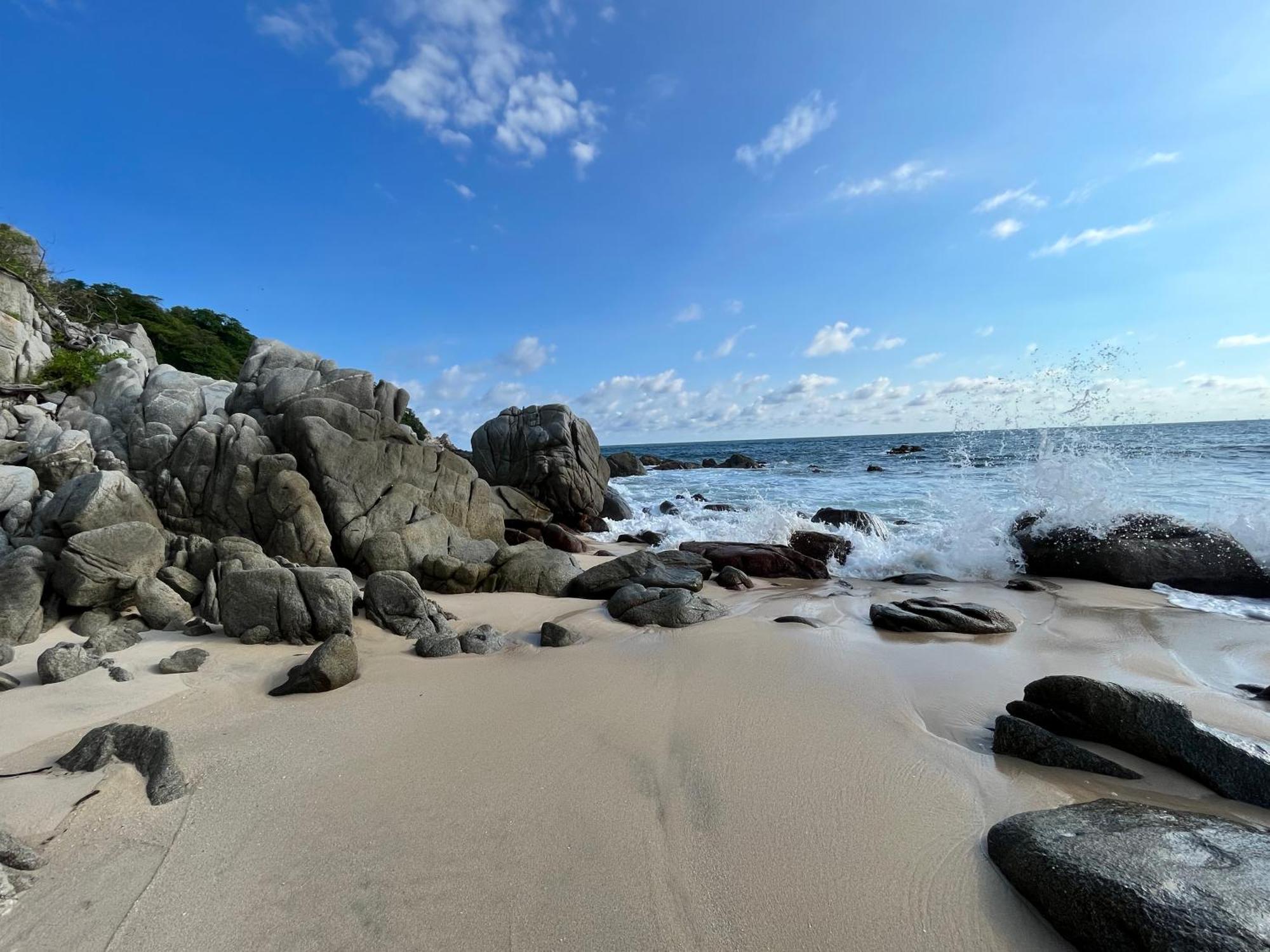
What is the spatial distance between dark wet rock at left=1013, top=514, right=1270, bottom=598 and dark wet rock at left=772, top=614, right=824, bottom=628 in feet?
20.7

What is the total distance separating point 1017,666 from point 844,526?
8.46 metres

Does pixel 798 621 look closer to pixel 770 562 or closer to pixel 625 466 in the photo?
pixel 770 562

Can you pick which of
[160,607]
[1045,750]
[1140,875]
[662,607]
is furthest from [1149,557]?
[160,607]

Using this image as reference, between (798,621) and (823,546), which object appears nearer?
(798,621)

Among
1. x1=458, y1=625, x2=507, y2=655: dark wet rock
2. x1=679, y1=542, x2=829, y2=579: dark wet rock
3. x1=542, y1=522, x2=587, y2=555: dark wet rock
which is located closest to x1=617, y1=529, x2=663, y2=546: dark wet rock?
x1=542, y1=522, x2=587, y2=555: dark wet rock

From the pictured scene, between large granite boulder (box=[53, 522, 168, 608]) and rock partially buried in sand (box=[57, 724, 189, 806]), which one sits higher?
large granite boulder (box=[53, 522, 168, 608])

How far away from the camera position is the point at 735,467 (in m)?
45.8

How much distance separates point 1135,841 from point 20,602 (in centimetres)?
1015

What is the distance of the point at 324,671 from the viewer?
16.2ft

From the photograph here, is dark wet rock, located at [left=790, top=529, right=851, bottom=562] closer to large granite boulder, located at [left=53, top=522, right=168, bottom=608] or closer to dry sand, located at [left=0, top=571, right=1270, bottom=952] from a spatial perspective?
dry sand, located at [left=0, top=571, right=1270, bottom=952]

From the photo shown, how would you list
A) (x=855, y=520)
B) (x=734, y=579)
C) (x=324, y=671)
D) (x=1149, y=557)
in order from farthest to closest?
(x=855, y=520), (x=734, y=579), (x=1149, y=557), (x=324, y=671)

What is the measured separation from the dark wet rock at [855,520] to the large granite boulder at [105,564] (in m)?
13.9

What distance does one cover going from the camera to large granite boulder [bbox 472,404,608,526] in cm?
2027

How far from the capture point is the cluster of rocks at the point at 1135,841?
2096 millimetres
